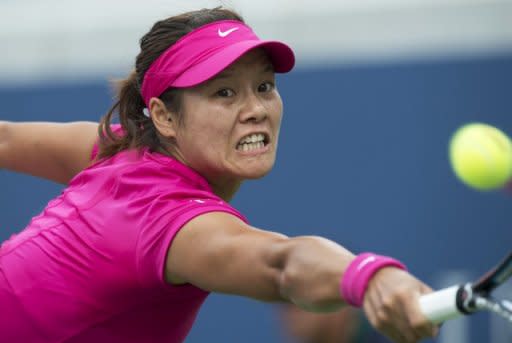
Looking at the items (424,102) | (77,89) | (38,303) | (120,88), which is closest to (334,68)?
(424,102)

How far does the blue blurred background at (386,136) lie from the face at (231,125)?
4031 mm

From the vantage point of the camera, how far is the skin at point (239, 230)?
256 cm

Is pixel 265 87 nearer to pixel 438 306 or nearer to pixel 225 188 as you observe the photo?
pixel 225 188

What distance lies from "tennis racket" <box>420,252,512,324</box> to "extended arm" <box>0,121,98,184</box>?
194 cm

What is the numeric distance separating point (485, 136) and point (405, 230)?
4876mm

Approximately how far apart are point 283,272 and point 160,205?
1.67 ft

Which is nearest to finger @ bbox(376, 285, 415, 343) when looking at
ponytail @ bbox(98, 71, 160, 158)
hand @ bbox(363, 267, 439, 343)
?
hand @ bbox(363, 267, 439, 343)

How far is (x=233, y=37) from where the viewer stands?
3.59 meters

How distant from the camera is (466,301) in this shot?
2.53 m

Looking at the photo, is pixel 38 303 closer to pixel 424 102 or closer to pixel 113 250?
pixel 113 250

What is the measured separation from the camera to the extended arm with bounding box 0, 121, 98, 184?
4184 mm

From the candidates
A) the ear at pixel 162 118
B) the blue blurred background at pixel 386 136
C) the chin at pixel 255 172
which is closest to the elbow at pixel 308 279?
the chin at pixel 255 172

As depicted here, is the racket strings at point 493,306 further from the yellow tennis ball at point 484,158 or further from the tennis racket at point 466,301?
the yellow tennis ball at point 484,158

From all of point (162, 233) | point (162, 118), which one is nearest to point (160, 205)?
point (162, 233)
